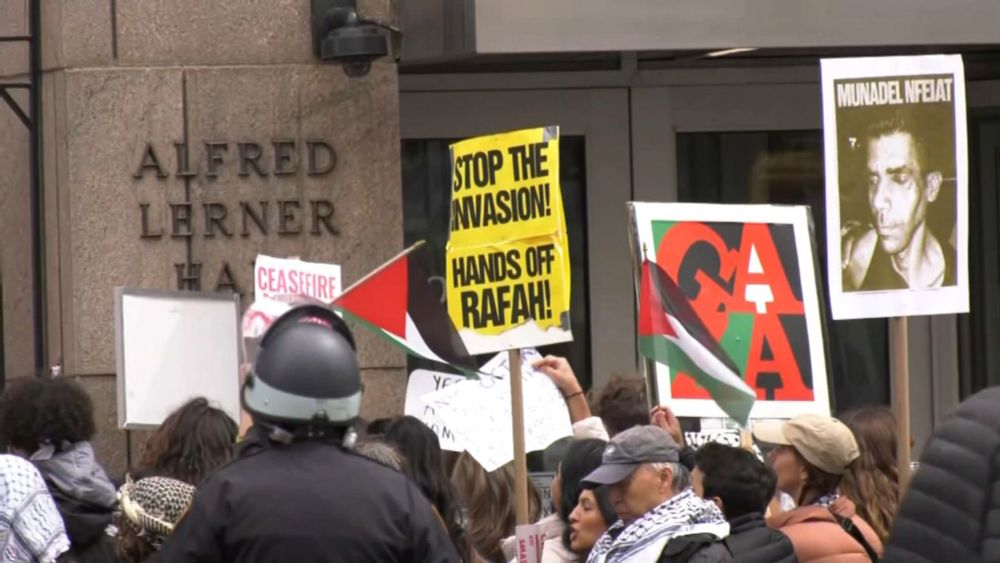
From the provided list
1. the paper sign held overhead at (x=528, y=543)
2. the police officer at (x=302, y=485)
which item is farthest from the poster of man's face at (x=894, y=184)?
the police officer at (x=302, y=485)

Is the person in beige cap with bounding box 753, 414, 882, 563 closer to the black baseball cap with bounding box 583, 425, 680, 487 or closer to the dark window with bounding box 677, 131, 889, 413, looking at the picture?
the black baseball cap with bounding box 583, 425, 680, 487

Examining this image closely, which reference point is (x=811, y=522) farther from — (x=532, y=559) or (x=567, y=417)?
(x=567, y=417)

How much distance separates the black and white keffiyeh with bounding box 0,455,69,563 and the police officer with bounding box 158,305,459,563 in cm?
325

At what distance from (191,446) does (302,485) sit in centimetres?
281

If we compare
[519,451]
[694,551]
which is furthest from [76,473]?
[694,551]

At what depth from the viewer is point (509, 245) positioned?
25.5 feet

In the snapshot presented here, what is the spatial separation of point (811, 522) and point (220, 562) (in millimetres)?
3084

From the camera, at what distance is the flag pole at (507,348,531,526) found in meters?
7.11

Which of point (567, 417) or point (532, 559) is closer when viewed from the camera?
point (532, 559)

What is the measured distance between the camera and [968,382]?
44.0 ft

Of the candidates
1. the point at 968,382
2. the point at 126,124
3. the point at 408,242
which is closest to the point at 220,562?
the point at 126,124

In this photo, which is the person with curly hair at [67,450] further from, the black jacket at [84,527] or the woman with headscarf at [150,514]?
the woman with headscarf at [150,514]

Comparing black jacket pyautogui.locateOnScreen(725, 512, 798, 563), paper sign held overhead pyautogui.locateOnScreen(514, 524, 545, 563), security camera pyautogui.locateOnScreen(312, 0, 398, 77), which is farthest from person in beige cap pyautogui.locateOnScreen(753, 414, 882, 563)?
security camera pyautogui.locateOnScreen(312, 0, 398, 77)

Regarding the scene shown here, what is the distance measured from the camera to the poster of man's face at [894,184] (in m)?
7.19
